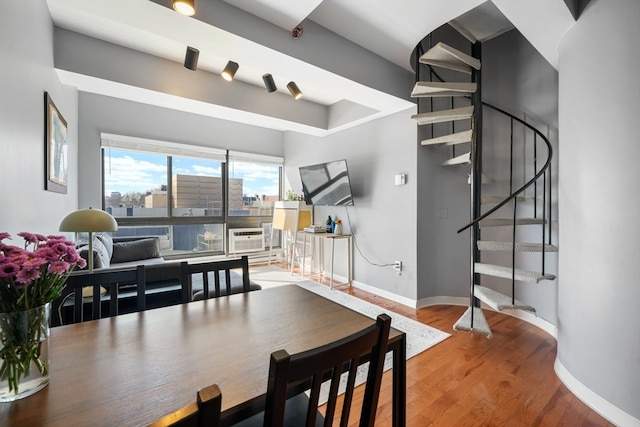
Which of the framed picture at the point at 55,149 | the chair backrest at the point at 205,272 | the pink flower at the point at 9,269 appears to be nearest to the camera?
the pink flower at the point at 9,269

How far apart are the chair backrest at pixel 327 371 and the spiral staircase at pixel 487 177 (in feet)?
6.68

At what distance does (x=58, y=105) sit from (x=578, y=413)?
15.5ft

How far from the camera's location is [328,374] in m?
0.88

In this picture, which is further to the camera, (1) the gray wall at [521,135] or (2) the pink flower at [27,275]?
(1) the gray wall at [521,135]

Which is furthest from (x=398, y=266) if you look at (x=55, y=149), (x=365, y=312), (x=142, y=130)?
(x=142, y=130)

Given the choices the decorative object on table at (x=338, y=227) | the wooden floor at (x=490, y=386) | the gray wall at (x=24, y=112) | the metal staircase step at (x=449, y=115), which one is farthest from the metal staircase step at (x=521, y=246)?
the gray wall at (x=24, y=112)

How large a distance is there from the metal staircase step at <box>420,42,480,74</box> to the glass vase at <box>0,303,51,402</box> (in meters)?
3.04

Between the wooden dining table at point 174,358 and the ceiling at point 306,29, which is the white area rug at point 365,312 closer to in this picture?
the wooden dining table at point 174,358

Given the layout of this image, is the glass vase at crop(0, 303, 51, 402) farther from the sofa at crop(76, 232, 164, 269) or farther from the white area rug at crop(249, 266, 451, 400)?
the sofa at crop(76, 232, 164, 269)

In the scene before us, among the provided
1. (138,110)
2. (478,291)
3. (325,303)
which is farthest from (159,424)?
(138,110)

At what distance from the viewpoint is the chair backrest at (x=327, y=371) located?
24.0 inches

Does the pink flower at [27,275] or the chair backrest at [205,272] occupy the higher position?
the pink flower at [27,275]

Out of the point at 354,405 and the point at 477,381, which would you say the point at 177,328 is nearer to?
the point at 354,405

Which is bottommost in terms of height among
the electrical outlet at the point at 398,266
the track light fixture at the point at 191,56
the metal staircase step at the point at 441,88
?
the electrical outlet at the point at 398,266
